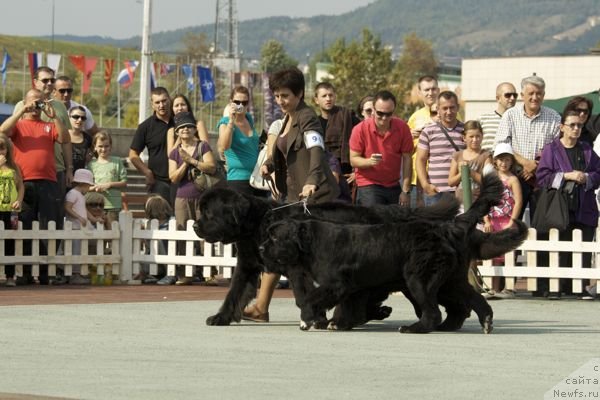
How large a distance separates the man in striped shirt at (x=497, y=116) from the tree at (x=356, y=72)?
84247 mm

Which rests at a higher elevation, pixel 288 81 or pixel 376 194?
pixel 288 81

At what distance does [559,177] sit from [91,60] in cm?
4972

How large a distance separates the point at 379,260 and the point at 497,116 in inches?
234

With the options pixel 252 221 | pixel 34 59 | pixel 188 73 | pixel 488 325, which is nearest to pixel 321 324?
pixel 252 221

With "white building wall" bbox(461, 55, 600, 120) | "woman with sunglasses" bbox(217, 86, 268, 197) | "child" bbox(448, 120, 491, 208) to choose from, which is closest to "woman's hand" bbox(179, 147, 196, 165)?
"woman with sunglasses" bbox(217, 86, 268, 197)

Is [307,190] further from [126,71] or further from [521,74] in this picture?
[521,74]

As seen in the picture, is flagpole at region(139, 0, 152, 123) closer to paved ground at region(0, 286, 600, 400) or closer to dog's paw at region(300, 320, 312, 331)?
paved ground at region(0, 286, 600, 400)

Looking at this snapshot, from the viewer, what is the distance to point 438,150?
14.2 meters

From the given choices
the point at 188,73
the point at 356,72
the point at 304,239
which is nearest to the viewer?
the point at 304,239

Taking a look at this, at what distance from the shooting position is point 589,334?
10.1m

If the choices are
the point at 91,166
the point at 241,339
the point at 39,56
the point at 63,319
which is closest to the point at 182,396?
the point at 241,339

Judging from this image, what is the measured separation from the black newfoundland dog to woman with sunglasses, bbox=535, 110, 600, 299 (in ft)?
13.1

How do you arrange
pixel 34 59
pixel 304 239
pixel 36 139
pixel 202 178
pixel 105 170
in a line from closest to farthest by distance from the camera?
pixel 304 239
pixel 36 139
pixel 202 178
pixel 105 170
pixel 34 59

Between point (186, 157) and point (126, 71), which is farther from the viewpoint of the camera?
point (126, 71)
